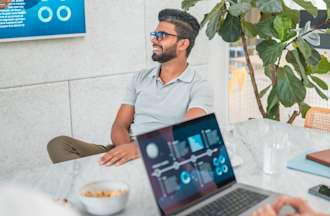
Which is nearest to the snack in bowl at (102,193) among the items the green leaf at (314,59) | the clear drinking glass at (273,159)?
the clear drinking glass at (273,159)

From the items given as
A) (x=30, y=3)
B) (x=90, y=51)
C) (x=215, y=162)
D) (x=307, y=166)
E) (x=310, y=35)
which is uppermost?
(x=30, y=3)

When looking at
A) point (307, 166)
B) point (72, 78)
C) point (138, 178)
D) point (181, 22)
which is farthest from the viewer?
point (72, 78)

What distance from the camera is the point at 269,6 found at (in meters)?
2.81

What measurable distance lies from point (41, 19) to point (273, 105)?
68.9 inches

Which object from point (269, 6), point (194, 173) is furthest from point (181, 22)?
point (194, 173)

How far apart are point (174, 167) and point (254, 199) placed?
11.6 inches

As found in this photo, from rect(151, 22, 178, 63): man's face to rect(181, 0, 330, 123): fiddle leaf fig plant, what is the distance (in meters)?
0.59

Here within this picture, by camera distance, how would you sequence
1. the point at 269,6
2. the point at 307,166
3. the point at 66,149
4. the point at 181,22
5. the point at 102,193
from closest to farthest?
the point at 102,193, the point at 307,166, the point at 66,149, the point at 181,22, the point at 269,6

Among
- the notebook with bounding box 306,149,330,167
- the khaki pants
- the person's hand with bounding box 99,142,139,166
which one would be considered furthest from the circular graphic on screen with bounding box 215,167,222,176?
the khaki pants

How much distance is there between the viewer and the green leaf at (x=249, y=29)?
123 inches

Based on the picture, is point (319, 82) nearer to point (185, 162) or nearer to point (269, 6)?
point (269, 6)

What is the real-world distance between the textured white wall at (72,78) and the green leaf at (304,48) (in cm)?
123

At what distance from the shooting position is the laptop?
124 centimetres

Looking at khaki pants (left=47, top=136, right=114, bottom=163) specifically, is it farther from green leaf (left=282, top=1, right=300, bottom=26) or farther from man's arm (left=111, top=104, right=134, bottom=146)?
green leaf (left=282, top=1, right=300, bottom=26)
